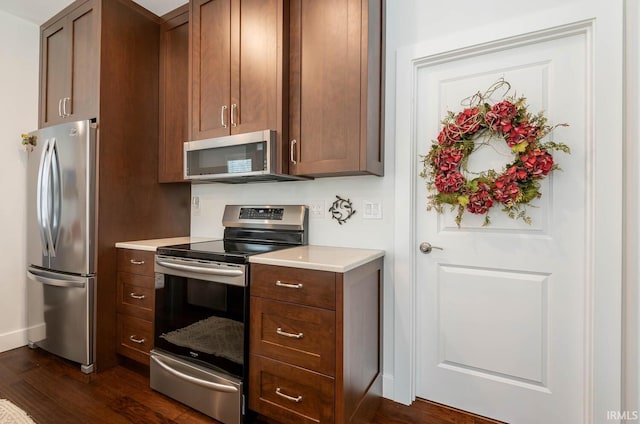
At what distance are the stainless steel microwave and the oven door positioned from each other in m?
0.59

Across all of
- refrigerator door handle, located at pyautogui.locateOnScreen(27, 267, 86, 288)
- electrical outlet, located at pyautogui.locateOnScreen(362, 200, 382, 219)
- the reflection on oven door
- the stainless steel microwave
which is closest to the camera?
the reflection on oven door

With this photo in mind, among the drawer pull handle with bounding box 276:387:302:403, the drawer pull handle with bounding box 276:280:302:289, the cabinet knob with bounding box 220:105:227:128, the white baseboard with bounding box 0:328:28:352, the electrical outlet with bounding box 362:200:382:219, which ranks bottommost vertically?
the white baseboard with bounding box 0:328:28:352

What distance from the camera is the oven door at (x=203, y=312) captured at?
1.61m

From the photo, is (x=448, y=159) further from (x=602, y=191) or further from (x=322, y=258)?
(x=322, y=258)

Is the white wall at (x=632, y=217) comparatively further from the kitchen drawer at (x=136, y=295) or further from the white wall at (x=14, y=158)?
the white wall at (x=14, y=158)

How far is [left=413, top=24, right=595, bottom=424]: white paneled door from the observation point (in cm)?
149

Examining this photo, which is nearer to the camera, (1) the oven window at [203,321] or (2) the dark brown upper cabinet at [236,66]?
(1) the oven window at [203,321]

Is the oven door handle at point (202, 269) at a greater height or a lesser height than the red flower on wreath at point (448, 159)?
lesser

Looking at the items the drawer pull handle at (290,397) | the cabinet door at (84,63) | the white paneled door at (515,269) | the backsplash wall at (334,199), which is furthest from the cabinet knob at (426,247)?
the cabinet door at (84,63)

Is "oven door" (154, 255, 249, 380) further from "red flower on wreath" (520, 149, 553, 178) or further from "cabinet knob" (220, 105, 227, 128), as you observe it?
"red flower on wreath" (520, 149, 553, 178)

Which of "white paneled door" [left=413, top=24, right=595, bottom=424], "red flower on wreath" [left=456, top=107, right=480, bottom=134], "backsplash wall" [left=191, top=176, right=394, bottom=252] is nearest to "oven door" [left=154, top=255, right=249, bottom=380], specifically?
"backsplash wall" [left=191, top=176, right=394, bottom=252]

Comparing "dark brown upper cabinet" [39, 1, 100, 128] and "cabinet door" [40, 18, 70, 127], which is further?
"cabinet door" [40, 18, 70, 127]

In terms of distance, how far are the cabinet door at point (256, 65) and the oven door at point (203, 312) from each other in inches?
35.9

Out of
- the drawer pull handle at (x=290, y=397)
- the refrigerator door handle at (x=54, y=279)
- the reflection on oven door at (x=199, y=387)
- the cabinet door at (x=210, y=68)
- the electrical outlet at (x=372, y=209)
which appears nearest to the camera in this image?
the drawer pull handle at (x=290, y=397)
